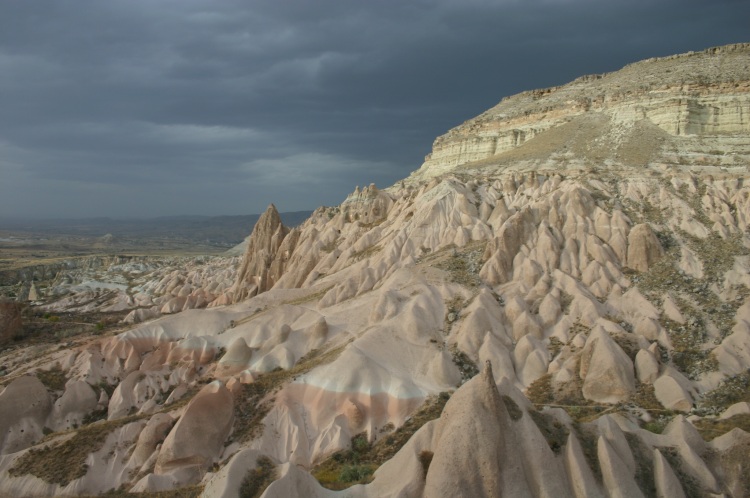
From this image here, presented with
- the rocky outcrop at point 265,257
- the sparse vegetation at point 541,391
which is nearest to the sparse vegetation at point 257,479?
the sparse vegetation at point 541,391

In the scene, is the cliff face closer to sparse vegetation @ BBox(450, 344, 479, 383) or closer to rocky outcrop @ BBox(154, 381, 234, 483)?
sparse vegetation @ BBox(450, 344, 479, 383)

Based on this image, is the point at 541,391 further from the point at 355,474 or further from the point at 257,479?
the point at 257,479

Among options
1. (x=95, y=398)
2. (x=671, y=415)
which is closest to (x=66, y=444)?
(x=95, y=398)

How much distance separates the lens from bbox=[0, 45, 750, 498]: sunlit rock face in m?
16.8

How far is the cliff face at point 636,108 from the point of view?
5225 cm

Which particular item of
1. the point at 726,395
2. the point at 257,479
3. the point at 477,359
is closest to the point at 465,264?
the point at 477,359

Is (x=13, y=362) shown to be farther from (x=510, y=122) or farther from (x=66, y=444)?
(x=510, y=122)

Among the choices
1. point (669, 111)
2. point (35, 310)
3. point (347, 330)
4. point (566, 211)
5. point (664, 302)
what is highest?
point (669, 111)

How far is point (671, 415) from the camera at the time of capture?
24422 millimetres

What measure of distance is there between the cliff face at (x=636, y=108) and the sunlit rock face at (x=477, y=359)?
42cm

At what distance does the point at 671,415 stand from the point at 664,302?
415 inches

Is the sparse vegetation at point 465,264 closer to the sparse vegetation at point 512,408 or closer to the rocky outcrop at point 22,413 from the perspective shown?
the sparse vegetation at point 512,408

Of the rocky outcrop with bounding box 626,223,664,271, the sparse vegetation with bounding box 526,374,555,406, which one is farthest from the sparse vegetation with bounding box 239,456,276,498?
the rocky outcrop with bounding box 626,223,664,271

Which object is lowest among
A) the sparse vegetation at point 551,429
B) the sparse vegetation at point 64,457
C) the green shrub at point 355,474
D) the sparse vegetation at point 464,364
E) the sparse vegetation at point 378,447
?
the sparse vegetation at point 64,457
